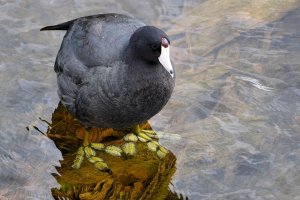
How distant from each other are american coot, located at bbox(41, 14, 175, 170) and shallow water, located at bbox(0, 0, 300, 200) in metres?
0.34

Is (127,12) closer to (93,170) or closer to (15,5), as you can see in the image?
(15,5)

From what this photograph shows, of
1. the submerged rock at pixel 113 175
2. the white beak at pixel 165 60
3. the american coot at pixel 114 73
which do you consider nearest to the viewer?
the white beak at pixel 165 60

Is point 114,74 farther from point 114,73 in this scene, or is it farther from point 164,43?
point 164,43

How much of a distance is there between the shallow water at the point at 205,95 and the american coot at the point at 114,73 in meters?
0.34

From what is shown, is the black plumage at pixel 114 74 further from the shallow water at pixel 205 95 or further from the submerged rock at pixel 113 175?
the shallow water at pixel 205 95

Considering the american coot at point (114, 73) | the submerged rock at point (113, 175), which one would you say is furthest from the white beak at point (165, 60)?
the submerged rock at point (113, 175)

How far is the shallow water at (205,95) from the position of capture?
171 inches

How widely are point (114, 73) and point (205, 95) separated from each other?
1006mm

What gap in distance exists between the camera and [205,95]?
4910mm

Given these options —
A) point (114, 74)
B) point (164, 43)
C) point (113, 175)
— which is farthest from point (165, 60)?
point (113, 175)

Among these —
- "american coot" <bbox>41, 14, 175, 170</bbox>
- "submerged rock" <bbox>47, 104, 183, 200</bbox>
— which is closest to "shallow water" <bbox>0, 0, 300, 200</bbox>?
"submerged rock" <bbox>47, 104, 183, 200</bbox>

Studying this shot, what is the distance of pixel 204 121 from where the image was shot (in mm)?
4727

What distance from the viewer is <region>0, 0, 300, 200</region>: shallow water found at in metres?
4.34

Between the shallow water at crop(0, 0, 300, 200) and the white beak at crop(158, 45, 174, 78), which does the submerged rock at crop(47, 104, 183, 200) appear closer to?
the shallow water at crop(0, 0, 300, 200)
